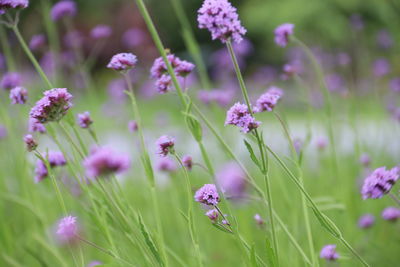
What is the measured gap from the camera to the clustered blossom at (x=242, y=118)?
3.13ft

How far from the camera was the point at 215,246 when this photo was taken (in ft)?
6.90

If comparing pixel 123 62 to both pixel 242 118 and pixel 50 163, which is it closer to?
pixel 242 118

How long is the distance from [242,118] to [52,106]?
394 millimetres

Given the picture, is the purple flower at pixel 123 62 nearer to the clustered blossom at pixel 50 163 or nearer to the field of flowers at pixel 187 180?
the field of flowers at pixel 187 180

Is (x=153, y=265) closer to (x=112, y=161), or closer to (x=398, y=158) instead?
(x=112, y=161)

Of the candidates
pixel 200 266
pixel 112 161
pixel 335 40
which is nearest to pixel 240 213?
pixel 200 266

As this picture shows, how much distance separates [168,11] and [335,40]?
17.0 ft

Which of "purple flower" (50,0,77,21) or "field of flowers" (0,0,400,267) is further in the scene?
"purple flower" (50,0,77,21)

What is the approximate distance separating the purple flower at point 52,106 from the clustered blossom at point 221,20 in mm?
325

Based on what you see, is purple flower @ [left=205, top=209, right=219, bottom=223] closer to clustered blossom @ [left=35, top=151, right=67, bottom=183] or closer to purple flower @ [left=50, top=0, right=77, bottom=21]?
clustered blossom @ [left=35, top=151, right=67, bottom=183]

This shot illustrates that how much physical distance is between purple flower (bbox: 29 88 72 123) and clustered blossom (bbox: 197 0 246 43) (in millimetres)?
325

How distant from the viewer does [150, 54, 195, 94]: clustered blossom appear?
3.76 feet

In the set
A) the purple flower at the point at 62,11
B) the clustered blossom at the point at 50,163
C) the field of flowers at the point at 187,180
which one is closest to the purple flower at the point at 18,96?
the field of flowers at the point at 187,180

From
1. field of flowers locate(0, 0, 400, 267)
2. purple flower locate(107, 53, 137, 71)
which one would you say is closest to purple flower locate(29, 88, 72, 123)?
field of flowers locate(0, 0, 400, 267)
